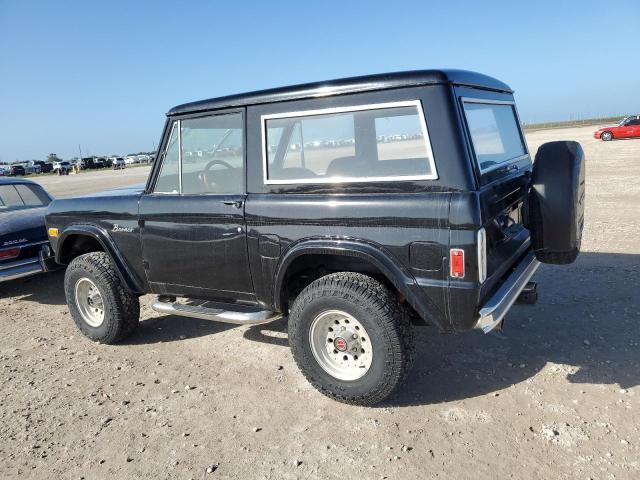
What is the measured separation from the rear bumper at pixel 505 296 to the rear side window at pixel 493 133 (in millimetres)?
742

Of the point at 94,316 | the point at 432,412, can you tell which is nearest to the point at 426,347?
the point at 432,412

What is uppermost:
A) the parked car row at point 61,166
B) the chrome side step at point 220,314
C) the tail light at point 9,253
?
the parked car row at point 61,166

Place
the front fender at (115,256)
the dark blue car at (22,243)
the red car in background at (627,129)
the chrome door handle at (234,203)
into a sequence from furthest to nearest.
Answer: the red car in background at (627,129) → the dark blue car at (22,243) → the front fender at (115,256) → the chrome door handle at (234,203)

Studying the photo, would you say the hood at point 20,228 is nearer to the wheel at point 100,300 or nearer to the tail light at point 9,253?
the tail light at point 9,253

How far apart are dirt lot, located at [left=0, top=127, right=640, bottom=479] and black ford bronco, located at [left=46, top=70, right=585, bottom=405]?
42 centimetres

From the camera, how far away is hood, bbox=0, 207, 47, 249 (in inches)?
230

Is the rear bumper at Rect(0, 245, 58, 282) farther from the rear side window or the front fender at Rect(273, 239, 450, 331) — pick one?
the rear side window

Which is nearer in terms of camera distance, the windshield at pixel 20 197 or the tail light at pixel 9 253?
the tail light at pixel 9 253

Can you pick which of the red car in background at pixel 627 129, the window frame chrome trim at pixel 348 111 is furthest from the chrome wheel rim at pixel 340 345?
the red car in background at pixel 627 129

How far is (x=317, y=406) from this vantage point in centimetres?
333

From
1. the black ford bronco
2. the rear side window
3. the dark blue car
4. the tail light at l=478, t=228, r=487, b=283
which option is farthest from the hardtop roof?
the dark blue car

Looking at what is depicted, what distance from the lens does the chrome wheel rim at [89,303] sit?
15.1 ft

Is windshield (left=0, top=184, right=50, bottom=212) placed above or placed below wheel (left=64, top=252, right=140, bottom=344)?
above

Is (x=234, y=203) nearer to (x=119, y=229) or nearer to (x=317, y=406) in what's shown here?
(x=119, y=229)
